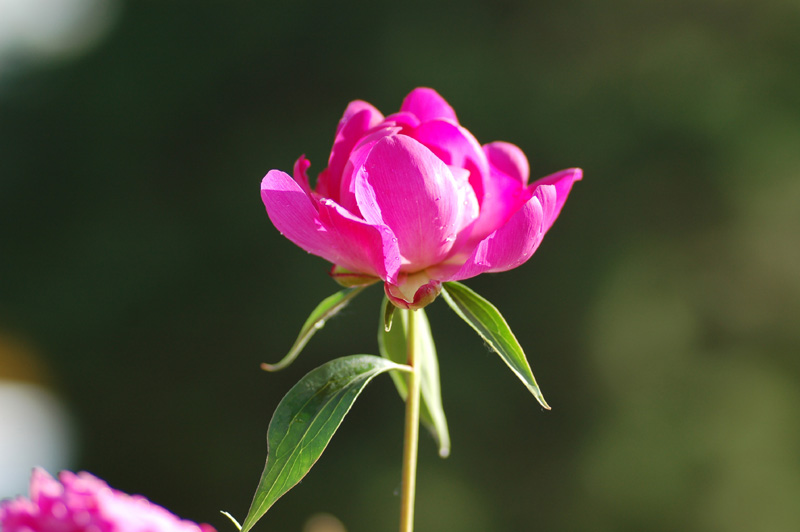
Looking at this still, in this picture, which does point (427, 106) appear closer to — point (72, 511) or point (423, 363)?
point (423, 363)

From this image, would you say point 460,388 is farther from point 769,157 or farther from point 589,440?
point 769,157

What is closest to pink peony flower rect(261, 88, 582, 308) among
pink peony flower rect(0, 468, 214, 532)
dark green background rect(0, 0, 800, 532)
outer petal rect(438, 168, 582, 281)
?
outer petal rect(438, 168, 582, 281)

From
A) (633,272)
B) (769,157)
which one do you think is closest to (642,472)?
(633,272)

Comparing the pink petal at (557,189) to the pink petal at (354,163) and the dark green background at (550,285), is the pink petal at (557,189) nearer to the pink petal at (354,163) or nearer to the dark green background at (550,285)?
the pink petal at (354,163)

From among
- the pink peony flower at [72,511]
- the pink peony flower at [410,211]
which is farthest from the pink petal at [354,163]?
the pink peony flower at [72,511]

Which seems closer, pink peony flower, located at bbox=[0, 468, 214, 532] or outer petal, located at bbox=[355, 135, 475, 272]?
pink peony flower, located at bbox=[0, 468, 214, 532]

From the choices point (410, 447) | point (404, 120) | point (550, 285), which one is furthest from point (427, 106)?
point (550, 285)

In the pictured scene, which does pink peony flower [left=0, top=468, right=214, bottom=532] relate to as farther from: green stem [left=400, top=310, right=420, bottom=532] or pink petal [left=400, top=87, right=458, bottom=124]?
pink petal [left=400, top=87, right=458, bottom=124]
